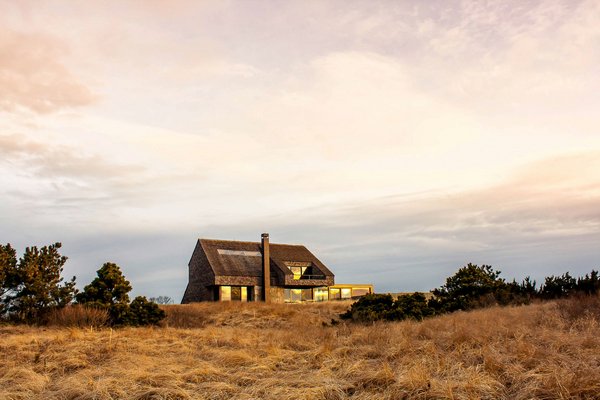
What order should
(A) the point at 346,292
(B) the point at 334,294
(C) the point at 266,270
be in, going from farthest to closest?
(A) the point at 346,292
(B) the point at 334,294
(C) the point at 266,270

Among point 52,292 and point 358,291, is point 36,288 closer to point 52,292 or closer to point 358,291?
point 52,292

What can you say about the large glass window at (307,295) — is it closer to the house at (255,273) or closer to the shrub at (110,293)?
the house at (255,273)

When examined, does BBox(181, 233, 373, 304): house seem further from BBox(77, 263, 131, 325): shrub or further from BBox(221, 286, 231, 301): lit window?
BBox(77, 263, 131, 325): shrub

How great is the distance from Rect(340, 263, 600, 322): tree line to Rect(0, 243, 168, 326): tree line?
1054cm

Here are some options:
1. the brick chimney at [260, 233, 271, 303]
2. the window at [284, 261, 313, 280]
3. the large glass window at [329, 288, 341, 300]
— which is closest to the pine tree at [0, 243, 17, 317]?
the brick chimney at [260, 233, 271, 303]

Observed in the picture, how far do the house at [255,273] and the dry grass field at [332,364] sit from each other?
2972 cm

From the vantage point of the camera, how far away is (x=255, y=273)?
47.1 m

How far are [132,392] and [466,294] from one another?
63.5ft

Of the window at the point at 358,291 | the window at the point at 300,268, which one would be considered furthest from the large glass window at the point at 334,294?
the window at the point at 300,268

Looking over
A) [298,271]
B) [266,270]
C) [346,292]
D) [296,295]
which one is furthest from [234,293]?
[346,292]

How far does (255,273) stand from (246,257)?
7.03 feet

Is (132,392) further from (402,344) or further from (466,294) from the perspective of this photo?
(466,294)

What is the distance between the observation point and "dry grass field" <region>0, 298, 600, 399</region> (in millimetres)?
7578

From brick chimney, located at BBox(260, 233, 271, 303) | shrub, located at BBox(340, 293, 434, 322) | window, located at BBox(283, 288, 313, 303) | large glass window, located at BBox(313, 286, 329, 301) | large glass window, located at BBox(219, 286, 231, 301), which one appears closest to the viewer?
shrub, located at BBox(340, 293, 434, 322)
